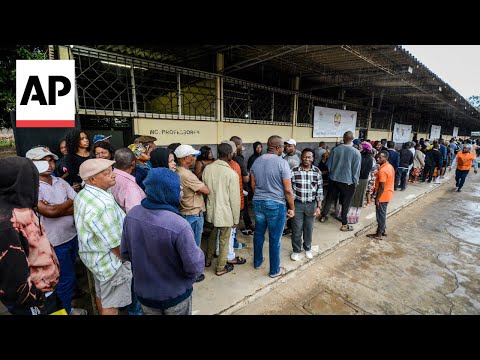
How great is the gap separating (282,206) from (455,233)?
4843 millimetres

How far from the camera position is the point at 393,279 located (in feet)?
11.3

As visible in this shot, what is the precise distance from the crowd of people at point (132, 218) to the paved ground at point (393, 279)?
0.49 meters

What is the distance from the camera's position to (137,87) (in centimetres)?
536

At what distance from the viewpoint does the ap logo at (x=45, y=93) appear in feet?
10.8

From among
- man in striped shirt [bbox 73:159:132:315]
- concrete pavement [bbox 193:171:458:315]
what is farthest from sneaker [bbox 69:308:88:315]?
concrete pavement [bbox 193:171:458:315]

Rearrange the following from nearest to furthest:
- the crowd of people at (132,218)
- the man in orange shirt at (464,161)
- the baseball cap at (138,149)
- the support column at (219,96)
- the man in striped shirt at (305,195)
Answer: the crowd of people at (132,218)
the baseball cap at (138,149)
the man in striped shirt at (305,195)
the support column at (219,96)
the man in orange shirt at (464,161)

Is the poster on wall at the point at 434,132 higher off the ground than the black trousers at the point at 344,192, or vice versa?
the poster on wall at the point at 434,132

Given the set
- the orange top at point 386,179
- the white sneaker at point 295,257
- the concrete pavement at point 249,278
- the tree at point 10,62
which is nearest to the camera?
the concrete pavement at point 249,278

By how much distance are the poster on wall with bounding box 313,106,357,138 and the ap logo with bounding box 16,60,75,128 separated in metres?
8.49

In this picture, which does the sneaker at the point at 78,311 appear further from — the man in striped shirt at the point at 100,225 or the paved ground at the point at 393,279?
the paved ground at the point at 393,279

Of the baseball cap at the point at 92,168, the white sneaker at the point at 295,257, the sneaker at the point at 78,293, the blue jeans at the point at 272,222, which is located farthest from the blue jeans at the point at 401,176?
the sneaker at the point at 78,293

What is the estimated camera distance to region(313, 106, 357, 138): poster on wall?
9898mm

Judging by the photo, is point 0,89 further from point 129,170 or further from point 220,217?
point 220,217
